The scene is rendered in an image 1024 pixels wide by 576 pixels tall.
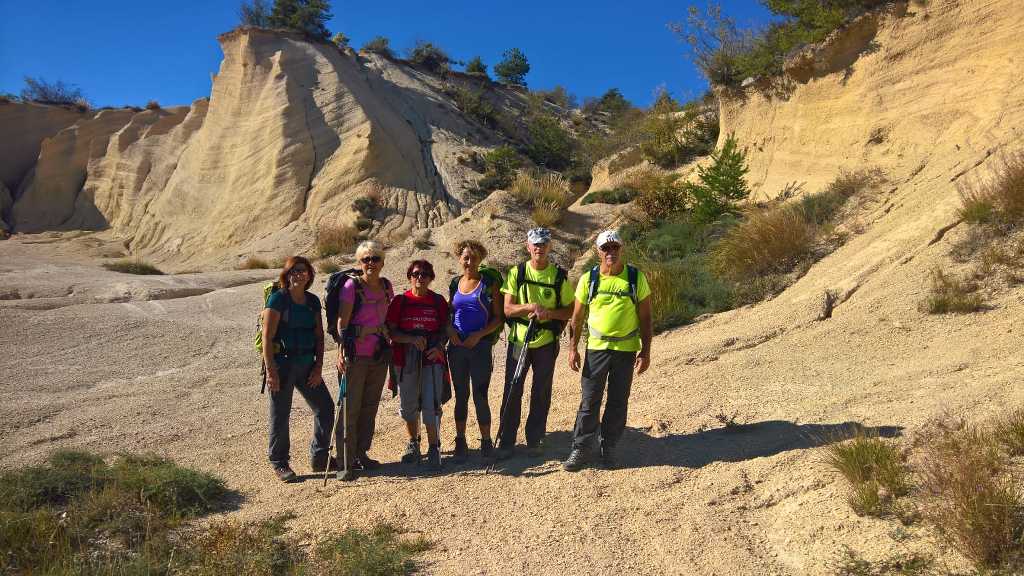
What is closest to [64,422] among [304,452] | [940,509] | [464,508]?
[304,452]

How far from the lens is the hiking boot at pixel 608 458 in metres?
4.77

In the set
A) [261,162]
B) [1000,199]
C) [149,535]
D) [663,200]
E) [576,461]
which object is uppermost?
[261,162]

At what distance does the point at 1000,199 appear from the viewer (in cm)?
681

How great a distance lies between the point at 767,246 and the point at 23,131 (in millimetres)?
36006

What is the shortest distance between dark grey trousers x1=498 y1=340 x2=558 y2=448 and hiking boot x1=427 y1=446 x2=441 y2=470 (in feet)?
1.65

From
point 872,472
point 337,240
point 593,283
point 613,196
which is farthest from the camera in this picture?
point 337,240

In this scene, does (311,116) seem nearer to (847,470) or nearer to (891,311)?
(891,311)

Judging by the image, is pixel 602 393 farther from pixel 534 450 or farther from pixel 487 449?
pixel 487 449

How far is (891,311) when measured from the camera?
641 cm

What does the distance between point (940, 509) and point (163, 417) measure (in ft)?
23.6

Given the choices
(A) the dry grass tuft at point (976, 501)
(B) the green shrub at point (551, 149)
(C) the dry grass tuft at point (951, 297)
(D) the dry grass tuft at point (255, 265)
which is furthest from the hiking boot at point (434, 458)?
(B) the green shrub at point (551, 149)

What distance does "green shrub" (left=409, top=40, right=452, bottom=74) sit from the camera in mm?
35966

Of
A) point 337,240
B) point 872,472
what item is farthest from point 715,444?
point 337,240

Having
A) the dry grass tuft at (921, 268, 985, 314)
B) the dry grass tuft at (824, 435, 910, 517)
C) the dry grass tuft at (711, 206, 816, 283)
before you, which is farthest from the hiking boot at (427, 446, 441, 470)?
the dry grass tuft at (711, 206, 816, 283)
